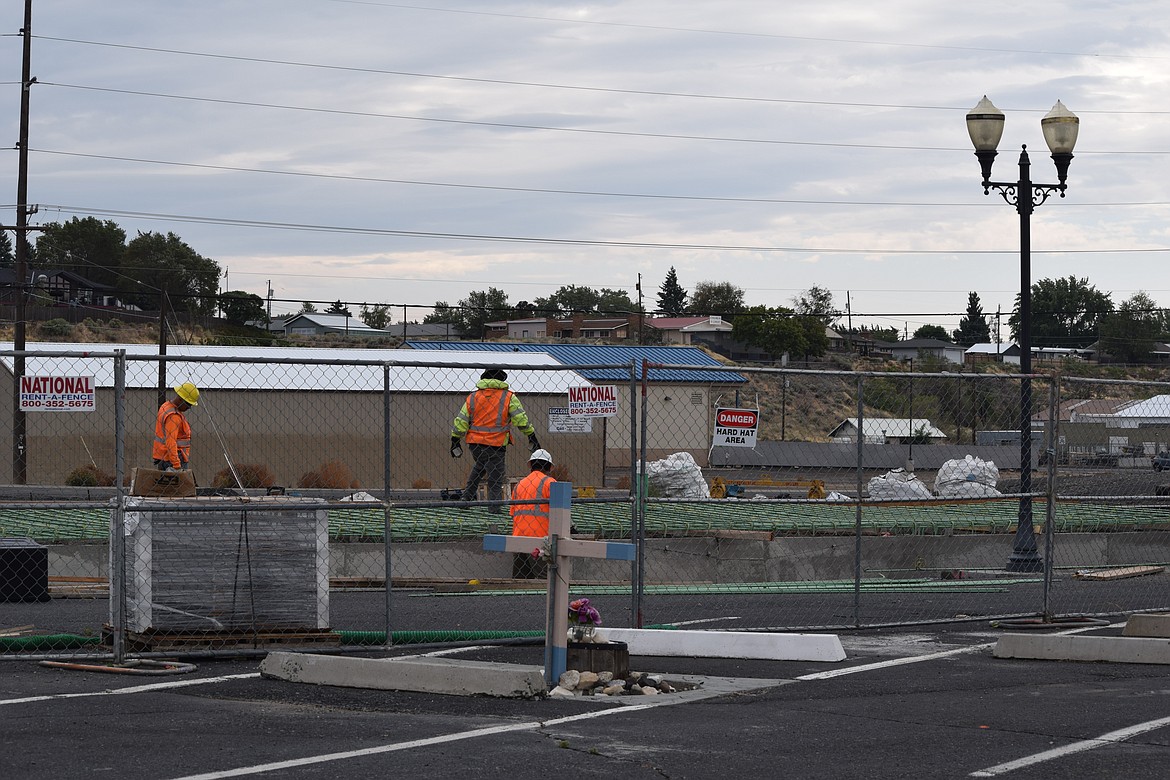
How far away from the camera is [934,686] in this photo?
350 inches

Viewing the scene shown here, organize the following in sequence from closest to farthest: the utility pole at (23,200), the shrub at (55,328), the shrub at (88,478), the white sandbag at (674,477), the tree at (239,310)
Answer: the white sandbag at (674,477), the shrub at (88,478), the utility pole at (23,200), the shrub at (55,328), the tree at (239,310)

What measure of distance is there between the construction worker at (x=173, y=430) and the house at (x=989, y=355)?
269ft

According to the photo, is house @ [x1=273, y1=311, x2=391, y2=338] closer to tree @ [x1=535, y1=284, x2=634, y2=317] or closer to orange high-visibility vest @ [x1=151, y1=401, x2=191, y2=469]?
tree @ [x1=535, y1=284, x2=634, y2=317]

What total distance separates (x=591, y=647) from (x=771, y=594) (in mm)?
5999

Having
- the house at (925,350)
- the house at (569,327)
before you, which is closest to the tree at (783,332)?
the house at (569,327)

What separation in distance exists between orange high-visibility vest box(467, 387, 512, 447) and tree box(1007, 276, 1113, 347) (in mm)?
93769

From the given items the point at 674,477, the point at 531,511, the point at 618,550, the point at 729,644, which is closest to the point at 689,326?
the point at 674,477

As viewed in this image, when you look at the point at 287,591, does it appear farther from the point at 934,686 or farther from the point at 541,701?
the point at 934,686

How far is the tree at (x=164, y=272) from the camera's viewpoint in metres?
86.7

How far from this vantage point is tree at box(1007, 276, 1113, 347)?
344 ft

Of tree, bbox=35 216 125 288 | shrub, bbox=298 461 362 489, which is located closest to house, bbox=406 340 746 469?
shrub, bbox=298 461 362 489

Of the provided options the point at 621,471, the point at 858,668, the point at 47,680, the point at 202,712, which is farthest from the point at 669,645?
the point at 621,471

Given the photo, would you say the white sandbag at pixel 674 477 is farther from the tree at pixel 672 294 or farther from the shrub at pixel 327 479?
the tree at pixel 672 294

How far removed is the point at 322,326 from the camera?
9406 cm
